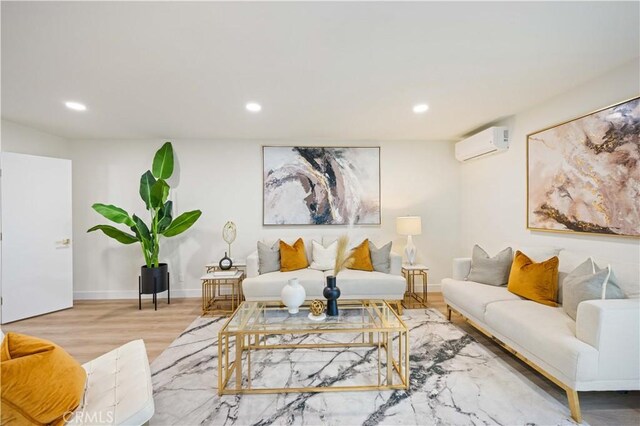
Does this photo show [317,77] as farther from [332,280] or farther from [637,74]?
[637,74]

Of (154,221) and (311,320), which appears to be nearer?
(311,320)

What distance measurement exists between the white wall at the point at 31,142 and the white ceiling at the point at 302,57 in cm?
46

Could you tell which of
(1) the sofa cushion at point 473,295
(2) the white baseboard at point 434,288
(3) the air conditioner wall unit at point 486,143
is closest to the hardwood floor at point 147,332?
(2) the white baseboard at point 434,288

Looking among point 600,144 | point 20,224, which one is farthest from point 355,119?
point 20,224

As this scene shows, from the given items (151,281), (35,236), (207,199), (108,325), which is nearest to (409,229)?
(207,199)

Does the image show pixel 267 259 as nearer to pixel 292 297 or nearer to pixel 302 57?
pixel 292 297

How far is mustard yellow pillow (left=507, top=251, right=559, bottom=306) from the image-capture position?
248cm

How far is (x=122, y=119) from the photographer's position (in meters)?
3.41

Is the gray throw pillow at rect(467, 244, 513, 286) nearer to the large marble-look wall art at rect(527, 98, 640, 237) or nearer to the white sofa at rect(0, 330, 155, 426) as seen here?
the large marble-look wall art at rect(527, 98, 640, 237)

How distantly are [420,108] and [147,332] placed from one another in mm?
3847

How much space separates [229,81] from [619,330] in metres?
3.25

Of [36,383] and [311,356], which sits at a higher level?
[36,383]

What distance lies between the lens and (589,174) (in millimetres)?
2455

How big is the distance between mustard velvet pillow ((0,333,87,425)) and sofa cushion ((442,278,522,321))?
116 inches
